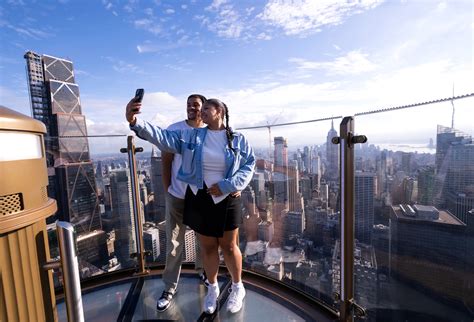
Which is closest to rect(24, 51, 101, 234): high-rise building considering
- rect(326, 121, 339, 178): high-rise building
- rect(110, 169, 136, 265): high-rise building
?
rect(110, 169, 136, 265): high-rise building

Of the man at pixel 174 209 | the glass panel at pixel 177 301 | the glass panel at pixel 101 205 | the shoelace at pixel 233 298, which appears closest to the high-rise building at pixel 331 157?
the man at pixel 174 209

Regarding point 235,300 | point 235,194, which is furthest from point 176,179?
point 235,300

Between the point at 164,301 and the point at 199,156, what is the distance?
1206mm

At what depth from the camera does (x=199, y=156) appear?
1.55m

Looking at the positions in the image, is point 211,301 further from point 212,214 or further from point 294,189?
point 294,189

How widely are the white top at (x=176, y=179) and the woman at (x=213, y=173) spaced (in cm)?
18

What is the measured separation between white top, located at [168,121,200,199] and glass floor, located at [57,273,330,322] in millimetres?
872

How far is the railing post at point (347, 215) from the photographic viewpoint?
51.2 inches

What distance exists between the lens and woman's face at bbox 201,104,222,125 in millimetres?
1589

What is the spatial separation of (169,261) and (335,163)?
1504 millimetres

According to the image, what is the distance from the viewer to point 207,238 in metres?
1.61

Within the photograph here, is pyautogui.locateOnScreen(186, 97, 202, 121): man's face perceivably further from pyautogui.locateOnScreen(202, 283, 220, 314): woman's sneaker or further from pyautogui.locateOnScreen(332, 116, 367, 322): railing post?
pyautogui.locateOnScreen(202, 283, 220, 314): woman's sneaker

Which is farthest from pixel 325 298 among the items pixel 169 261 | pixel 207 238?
pixel 169 261

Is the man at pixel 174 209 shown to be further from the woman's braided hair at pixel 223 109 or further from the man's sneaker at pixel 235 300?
the man's sneaker at pixel 235 300
